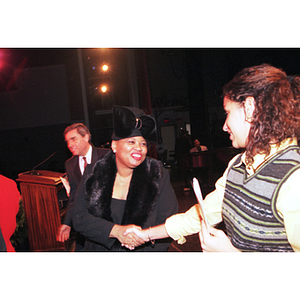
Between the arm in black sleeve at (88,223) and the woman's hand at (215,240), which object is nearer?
the woman's hand at (215,240)

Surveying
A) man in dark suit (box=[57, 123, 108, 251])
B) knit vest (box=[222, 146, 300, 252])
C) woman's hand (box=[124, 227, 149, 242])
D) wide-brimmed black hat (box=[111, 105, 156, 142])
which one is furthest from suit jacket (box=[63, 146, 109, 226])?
knit vest (box=[222, 146, 300, 252])

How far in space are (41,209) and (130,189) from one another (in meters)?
0.75

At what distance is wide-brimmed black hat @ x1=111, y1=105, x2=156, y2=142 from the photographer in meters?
1.70

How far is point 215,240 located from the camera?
1.44 meters

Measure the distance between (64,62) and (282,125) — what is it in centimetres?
149

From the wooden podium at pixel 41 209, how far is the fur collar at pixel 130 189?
0.31 metres

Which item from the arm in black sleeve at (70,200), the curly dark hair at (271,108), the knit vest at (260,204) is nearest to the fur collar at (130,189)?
the arm in black sleeve at (70,200)

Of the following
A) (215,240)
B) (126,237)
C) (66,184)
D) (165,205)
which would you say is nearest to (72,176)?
(66,184)

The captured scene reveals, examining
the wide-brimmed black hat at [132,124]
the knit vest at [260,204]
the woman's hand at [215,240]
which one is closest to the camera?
the knit vest at [260,204]

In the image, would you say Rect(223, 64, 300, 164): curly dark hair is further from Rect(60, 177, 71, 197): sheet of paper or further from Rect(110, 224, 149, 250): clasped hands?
Rect(60, 177, 71, 197): sheet of paper

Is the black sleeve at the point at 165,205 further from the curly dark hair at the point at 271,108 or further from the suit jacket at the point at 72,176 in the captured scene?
the curly dark hair at the point at 271,108

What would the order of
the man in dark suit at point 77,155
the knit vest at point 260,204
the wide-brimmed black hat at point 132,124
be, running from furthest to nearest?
the man in dark suit at point 77,155, the wide-brimmed black hat at point 132,124, the knit vest at point 260,204

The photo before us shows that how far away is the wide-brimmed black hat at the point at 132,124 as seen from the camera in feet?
5.59
